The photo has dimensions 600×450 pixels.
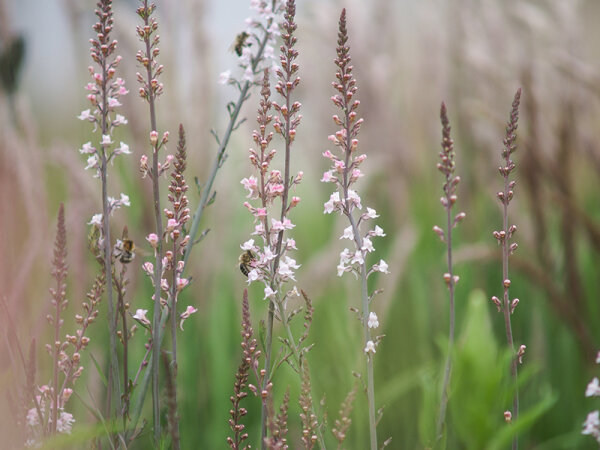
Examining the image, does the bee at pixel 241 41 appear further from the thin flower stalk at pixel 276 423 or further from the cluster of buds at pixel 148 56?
the thin flower stalk at pixel 276 423

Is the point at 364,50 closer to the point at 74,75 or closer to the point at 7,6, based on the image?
the point at 74,75

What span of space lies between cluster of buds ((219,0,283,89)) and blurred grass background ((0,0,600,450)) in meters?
0.62

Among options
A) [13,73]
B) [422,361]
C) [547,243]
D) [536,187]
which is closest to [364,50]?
[536,187]

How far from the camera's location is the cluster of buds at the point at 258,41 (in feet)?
2.51

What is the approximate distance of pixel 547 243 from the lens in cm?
199

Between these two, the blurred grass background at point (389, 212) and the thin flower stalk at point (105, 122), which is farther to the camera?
the blurred grass background at point (389, 212)

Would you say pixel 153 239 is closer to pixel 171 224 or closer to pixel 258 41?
pixel 171 224

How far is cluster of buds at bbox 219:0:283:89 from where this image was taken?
76 cm

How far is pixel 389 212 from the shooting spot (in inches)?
105

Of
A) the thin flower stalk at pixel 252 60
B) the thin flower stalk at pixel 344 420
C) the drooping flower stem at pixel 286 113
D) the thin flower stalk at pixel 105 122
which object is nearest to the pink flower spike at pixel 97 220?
the thin flower stalk at pixel 105 122

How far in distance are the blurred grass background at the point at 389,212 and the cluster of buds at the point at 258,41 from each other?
62 cm

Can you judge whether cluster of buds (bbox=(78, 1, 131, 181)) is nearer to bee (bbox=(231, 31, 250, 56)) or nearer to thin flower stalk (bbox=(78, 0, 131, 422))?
thin flower stalk (bbox=(78, 0, 131, 422))

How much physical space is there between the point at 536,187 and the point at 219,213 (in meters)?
0.88

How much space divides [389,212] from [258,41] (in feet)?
6.29
